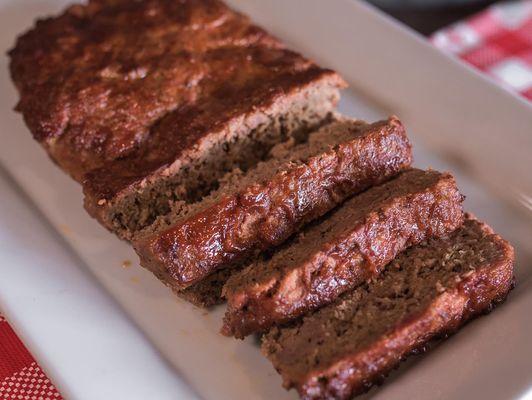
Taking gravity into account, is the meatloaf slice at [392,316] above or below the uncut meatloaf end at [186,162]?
below

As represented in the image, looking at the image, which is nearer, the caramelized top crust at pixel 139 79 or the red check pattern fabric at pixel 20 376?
the red check pattern fabric at pixel 20 376

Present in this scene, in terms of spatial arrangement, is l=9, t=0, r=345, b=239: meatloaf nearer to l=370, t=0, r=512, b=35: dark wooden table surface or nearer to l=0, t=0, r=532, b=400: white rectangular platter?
l=0, t=0, r=532, b=400: white rectangular platter

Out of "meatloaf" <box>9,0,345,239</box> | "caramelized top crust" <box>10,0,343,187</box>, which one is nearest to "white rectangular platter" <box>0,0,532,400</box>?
→ "meatloaf" <box>9,0,345,239</box>

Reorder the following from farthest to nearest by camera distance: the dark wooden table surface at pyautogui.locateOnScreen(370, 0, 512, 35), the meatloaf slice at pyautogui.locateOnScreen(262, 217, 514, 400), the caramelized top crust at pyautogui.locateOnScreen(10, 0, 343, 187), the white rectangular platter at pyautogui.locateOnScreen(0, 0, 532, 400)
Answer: the dark wooden table surface at pyautogui.locateOnScreen(370, 0, 512, 35) < the caramelized top crust at pyautogui.locateOnScreen(10, 0, 343, 187) < the white rectangular platter at pyautogui.locateOnScreen(0, 0, 532, 400) < the meatloaf slice at pyautogui.locateOnScreen(262, 217, 514, 400)

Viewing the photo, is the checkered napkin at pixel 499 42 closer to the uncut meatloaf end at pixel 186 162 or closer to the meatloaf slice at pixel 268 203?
the uncut meatloaf end at pixel 186 162

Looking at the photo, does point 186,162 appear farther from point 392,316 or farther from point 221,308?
point 392,316

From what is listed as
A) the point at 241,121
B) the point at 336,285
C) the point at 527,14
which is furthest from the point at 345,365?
the point at 527,14

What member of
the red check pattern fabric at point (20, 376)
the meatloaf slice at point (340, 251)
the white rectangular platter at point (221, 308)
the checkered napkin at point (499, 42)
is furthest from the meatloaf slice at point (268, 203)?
the checkered napkin at point (499, 42)
